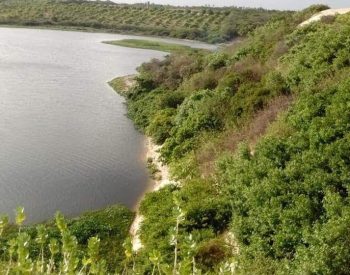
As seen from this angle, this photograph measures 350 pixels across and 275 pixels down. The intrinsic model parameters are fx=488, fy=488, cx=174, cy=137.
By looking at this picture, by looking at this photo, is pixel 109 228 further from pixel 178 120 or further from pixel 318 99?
pixel 178 120

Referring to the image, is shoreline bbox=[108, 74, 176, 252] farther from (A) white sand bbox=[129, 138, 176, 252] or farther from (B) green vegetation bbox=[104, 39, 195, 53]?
(B) green vegetation bbox=[104, 39, 195, 53]

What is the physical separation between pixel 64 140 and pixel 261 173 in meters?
15.1

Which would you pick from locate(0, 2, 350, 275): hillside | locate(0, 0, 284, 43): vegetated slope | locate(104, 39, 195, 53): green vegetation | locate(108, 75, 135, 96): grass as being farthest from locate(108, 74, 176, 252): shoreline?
locate(0, 0, 284, 43): vegetated slope

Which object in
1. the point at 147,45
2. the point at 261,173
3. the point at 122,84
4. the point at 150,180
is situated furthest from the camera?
the point at 147,45

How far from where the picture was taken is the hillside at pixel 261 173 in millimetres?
9367

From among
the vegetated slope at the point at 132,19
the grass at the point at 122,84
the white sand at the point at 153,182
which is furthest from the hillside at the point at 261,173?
the vegetated slope at the point at 132,19

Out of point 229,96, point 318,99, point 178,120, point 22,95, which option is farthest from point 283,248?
point 22,95

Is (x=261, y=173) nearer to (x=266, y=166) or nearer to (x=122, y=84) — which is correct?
(x=266, y=166)

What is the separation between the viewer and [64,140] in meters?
25.8

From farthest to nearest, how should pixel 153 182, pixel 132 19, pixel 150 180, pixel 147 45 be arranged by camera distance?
1. pixel 132 19
2. pixel 147 45
3. pixel 150 180
4. pixel 153 182

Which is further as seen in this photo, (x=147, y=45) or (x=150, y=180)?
(x=147, y=45)

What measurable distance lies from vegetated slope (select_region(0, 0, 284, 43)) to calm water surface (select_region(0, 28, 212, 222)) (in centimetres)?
3507

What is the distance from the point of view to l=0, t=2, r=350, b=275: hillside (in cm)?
937

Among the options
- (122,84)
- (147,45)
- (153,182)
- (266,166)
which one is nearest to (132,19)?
(147,45)
